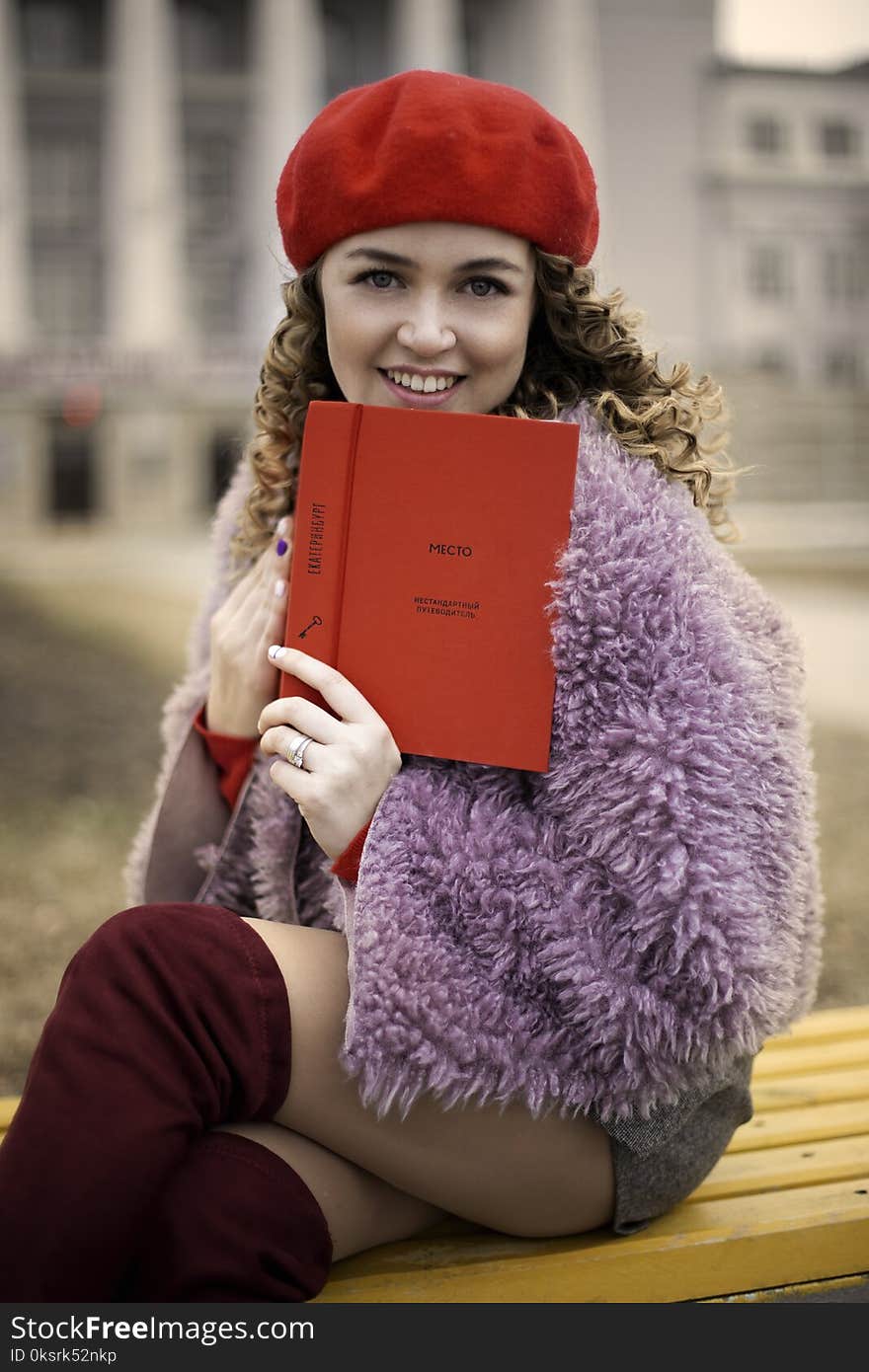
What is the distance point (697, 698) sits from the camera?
123 cm

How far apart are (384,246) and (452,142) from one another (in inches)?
5.1

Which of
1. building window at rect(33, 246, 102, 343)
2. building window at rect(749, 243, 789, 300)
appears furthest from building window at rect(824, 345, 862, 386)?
building window at rect(33, 246, 102, 343)

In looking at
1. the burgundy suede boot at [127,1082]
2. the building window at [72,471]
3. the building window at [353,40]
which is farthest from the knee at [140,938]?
the building window at [353,40]

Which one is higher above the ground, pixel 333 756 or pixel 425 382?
pixel 425 382

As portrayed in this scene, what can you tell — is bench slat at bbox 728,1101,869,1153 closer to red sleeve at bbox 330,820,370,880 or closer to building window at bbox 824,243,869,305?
red sleeve at bbox 330,820,370,880

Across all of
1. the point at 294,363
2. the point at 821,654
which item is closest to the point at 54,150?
the point at 821,654

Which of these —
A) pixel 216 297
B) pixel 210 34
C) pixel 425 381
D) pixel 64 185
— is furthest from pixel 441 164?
pixel 210 34

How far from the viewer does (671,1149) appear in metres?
1.38

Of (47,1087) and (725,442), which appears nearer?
(47,1087)

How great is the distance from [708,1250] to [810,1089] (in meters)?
0.58

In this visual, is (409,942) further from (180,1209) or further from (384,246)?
(384,246)

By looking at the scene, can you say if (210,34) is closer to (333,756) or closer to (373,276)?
(373,276)

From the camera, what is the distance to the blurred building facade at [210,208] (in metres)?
19.2

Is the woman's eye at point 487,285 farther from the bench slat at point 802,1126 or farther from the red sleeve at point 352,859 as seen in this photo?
the bench slat at point 802,1126
